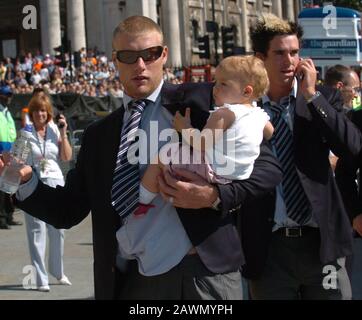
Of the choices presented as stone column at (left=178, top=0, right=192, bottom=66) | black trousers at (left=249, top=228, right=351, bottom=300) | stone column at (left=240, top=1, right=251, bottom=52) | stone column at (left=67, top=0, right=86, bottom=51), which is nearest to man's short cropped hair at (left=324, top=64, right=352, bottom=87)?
black trousers at (left=249, top=228, right=351, bottom=300)

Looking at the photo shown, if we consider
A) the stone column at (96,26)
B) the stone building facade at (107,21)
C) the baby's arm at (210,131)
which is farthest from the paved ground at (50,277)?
the stone column at (96,26)

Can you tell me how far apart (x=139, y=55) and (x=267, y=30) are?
1.18 metres

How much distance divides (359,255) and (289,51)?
18.7ft

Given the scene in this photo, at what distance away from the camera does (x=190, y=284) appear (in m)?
3.83

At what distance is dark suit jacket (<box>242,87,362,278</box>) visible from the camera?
450 cm

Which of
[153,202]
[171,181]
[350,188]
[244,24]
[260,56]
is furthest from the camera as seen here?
[244,24]

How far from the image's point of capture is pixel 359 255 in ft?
33.2

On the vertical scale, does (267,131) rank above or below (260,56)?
below

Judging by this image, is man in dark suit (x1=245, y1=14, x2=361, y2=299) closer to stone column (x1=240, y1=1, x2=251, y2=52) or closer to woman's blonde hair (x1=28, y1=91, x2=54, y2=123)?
woman's blonde hair (x1=28, y1=91, x2=54, y2=123)

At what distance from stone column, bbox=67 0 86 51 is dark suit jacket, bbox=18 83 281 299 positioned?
4271cm

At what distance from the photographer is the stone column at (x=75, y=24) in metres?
46.7

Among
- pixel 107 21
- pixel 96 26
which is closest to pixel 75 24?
pixel 96 26

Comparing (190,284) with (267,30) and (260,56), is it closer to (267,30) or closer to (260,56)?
(260,56)
